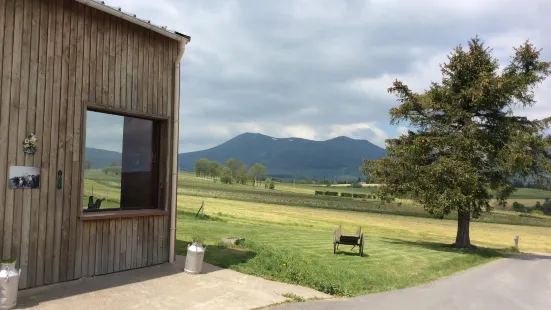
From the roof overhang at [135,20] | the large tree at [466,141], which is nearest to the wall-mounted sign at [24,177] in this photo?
the roof overhang at [135,20]

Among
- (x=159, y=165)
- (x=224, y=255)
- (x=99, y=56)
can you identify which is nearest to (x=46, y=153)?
(x=99, y=56)

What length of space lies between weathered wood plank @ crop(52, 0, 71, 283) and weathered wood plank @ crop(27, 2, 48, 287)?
0.30 m

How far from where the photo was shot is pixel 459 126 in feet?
66.0

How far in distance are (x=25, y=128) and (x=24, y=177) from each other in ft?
2.55

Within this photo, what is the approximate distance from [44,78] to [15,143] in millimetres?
1186

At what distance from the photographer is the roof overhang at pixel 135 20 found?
25.1 ft

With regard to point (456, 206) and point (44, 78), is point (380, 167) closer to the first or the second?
point (456, 206)

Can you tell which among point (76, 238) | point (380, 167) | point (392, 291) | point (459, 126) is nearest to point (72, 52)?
point (76, 238)

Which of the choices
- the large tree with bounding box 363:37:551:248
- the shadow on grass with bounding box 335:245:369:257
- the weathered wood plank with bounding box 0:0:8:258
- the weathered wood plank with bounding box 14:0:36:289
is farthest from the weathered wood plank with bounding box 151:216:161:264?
the large tree with bounding box 363:37:551:248

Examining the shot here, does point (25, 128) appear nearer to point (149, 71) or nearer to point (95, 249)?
point (95, 249)

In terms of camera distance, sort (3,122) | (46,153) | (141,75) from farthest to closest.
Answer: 1. (141,75)
2. (46,153)
3. (3,122)

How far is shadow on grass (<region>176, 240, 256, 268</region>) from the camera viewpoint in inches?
400

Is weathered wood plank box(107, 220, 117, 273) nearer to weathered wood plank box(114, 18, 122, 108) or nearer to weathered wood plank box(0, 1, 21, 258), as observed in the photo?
weathered wood plank box(0, 1, 21, 258)

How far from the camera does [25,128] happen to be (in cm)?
690
